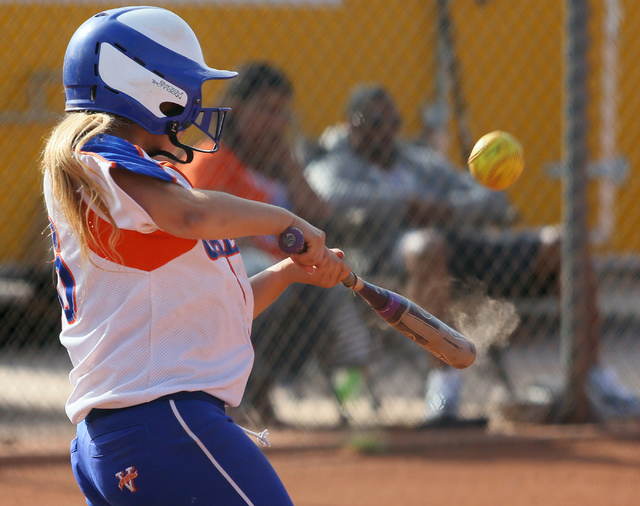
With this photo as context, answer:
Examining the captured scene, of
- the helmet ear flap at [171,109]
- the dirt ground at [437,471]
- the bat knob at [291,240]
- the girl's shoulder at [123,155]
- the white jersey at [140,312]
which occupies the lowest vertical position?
the dirt ground at [437,471]

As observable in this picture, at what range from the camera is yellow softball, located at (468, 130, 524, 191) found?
93.7 inches

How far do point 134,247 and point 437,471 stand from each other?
2623 millimetres

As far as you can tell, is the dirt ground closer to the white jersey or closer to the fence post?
the fence post

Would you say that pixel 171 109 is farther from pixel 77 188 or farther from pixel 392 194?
pixel 392 194

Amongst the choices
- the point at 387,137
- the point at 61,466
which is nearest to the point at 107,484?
the point at 61,466

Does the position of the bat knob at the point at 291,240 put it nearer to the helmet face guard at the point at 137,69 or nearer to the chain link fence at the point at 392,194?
the helmet face guard at the point at 137,69

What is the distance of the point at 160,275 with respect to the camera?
1683 millimetres

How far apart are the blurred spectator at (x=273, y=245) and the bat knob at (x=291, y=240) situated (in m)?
2.35

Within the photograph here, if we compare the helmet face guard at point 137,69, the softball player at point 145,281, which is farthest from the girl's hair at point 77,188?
the helmet face guard at point 137,69

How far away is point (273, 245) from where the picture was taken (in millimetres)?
4062

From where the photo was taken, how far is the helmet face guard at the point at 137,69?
5.79 ft

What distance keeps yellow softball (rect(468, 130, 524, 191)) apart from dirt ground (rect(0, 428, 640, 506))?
1.67 metres

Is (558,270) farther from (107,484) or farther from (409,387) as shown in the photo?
(107,484)

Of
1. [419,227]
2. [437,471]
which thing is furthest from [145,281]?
[419,227]
